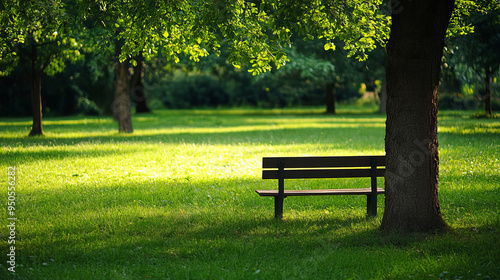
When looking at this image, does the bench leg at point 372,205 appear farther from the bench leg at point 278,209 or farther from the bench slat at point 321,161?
the bench leg at point 278,209

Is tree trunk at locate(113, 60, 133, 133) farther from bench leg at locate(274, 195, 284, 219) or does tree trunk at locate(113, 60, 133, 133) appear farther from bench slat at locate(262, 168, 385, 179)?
bench slat at locate(262, 168, 385, 179)

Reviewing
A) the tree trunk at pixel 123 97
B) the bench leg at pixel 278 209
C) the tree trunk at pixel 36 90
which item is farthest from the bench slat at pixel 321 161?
the tree trunk at pixel 123 97

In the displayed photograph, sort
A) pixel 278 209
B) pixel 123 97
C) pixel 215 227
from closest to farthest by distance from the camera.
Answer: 1. pixel 215 227
2. pixel 278 209
3. pixel 123 97

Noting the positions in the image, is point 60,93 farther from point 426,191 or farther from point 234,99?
point 426,191

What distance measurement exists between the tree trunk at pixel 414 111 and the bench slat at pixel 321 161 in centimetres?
80

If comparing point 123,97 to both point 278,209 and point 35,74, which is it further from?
point 278,209

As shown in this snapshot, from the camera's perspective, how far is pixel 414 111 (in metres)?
6.25

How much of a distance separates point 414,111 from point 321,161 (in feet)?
4.86

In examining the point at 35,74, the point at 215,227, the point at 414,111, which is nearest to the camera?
the point at 414,111

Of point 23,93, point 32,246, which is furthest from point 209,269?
point 23,93

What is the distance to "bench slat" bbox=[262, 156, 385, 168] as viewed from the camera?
699 centimetres

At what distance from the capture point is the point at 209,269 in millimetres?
5297

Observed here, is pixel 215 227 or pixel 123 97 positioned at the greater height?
pixel 123 97

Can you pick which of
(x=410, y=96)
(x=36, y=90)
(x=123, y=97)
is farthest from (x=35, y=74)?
(x=410, y=96)
